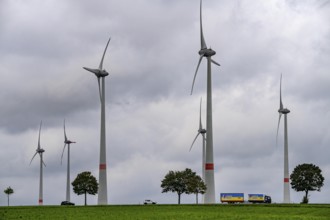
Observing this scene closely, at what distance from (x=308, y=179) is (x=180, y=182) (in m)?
40.7

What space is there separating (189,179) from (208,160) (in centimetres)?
3622

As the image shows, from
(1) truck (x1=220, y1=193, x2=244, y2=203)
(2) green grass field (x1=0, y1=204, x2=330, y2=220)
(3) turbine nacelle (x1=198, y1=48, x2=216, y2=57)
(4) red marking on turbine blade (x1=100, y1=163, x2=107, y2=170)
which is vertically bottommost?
(2) green grass field (x1=0, y1=204, x2=330, y2=220)

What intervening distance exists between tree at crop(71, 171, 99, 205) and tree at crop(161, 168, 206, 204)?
73.1 feet

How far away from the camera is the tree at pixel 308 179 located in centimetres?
17250

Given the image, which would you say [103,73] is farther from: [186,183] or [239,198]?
[239,198]

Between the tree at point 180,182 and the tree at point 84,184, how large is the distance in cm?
2229

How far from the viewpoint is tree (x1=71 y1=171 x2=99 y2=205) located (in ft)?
551

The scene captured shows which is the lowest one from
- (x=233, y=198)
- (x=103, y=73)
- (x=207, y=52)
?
(x=233, y=198)

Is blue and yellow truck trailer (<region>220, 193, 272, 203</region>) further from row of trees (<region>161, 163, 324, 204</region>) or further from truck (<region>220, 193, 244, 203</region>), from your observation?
row of trees (<region>161, 163, 324, 204</region>)

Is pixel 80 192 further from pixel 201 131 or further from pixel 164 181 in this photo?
pixel 201 131

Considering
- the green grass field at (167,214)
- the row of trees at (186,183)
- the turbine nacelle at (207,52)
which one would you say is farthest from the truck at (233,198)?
the green grass field at (167,214)

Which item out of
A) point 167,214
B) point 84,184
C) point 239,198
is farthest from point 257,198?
point 167,214

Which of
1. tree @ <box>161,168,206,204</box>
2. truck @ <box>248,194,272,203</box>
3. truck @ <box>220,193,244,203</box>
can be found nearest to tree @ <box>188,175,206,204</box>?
tree @ <box>161,168,206,204</box>

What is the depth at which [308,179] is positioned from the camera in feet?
567
